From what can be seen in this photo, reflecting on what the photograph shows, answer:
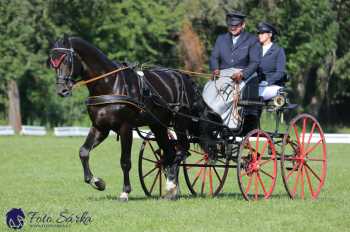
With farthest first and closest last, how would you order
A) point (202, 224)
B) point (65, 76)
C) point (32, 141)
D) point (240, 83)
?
1. point (32, 141)
2. point (240, 83)
3. point (65, 76)
4. point (202, 224)

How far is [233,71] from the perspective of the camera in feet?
47.2

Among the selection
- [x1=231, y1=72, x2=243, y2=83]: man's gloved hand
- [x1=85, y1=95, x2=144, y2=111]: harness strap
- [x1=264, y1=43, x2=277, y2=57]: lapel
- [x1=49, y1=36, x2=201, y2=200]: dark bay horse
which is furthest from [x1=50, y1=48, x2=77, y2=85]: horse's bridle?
[x1=264, y1=43, x2=277, y2=57]: lapel

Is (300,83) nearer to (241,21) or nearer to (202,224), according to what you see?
(241,21)

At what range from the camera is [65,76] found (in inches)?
522

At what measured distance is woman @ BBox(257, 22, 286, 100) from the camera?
47.9 ft

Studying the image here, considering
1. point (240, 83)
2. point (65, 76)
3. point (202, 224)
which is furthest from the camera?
point (240, 83)

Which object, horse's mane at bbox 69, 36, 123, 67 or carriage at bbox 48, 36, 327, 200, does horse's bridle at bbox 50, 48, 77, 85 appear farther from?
horse's mane at bbox 69, 36, 123, 67

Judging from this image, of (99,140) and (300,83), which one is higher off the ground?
(99,140)

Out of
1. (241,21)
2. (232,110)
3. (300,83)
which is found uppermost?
(241,21)

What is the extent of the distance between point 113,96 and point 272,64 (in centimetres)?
280

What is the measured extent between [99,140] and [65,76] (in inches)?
40.7

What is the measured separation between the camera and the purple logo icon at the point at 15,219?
36.6 ft

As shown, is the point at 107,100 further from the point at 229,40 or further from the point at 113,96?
the point at 229,40

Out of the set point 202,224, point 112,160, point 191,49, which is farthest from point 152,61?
point 202,224
